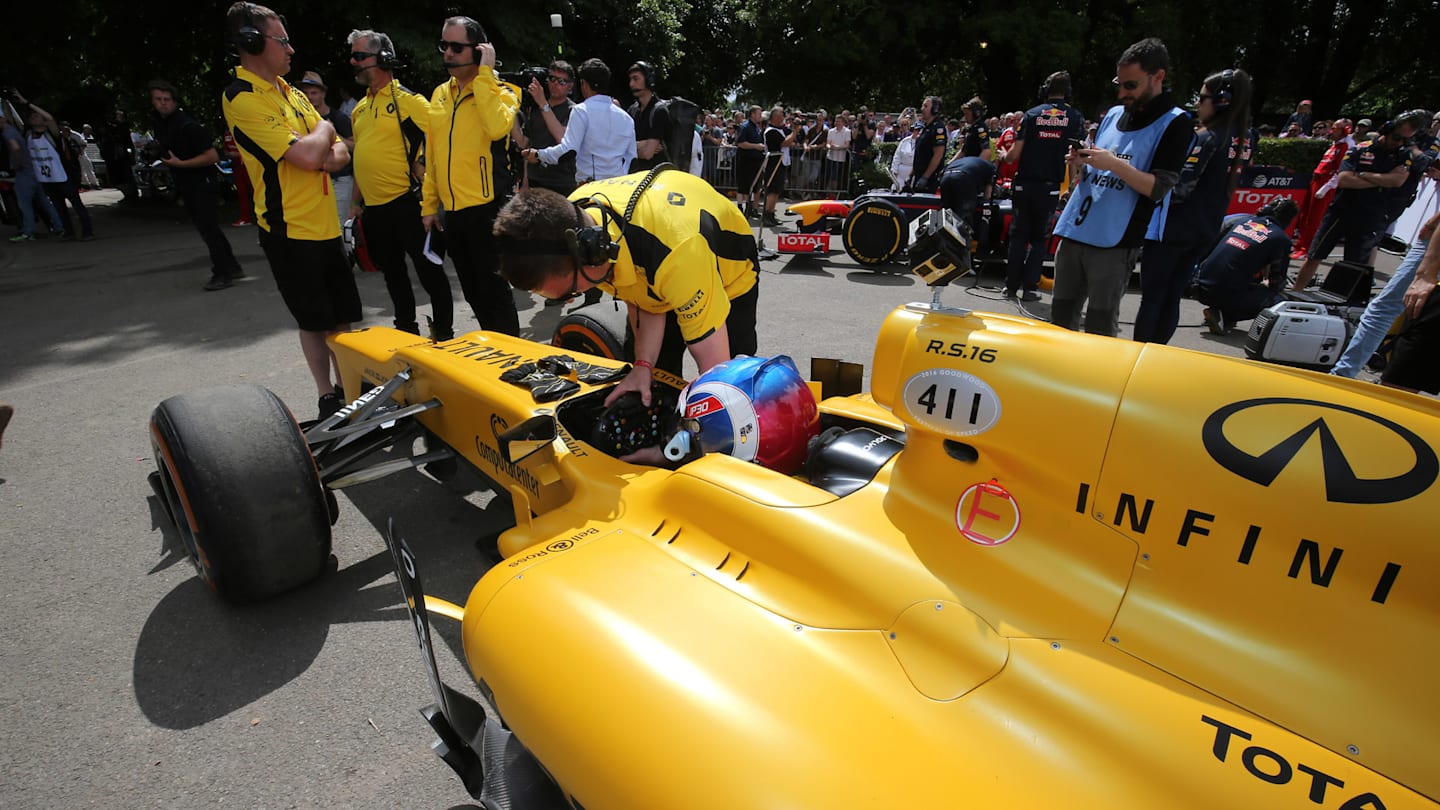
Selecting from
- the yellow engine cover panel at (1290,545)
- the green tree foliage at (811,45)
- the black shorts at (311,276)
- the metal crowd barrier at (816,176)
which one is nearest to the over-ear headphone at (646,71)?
the black shorts at (311,276)

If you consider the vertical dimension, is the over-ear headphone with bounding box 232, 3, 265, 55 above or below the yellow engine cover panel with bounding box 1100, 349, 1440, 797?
above

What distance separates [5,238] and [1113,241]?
15.3 meters

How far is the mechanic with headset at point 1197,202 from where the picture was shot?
3.89m

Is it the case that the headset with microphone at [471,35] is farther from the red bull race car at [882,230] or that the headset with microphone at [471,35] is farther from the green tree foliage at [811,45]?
the green tree foliage at [811,45]

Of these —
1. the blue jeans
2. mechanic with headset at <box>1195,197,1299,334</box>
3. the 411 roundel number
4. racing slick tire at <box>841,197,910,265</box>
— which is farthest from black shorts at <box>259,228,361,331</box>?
mechanic with headset at <box>1195,197,1299,334</box>

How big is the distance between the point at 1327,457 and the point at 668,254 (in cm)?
181

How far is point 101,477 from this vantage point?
3.62m

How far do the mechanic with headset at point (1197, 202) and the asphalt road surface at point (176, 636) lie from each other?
1968 millimetres

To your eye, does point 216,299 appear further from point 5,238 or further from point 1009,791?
point 1009,791

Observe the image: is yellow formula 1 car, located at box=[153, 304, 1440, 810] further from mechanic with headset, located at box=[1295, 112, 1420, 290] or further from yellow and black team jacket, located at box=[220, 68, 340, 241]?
mechanic with headset, located at box=[1295, 112, 1420, 290]

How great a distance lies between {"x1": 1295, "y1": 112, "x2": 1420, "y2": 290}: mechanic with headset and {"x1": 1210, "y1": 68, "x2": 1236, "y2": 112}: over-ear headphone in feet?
15.5

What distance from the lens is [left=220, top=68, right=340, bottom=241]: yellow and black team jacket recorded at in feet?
10.9

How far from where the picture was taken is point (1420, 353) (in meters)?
3.15

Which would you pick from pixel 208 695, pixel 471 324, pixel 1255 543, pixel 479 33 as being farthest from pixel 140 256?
pixel 1255 543
